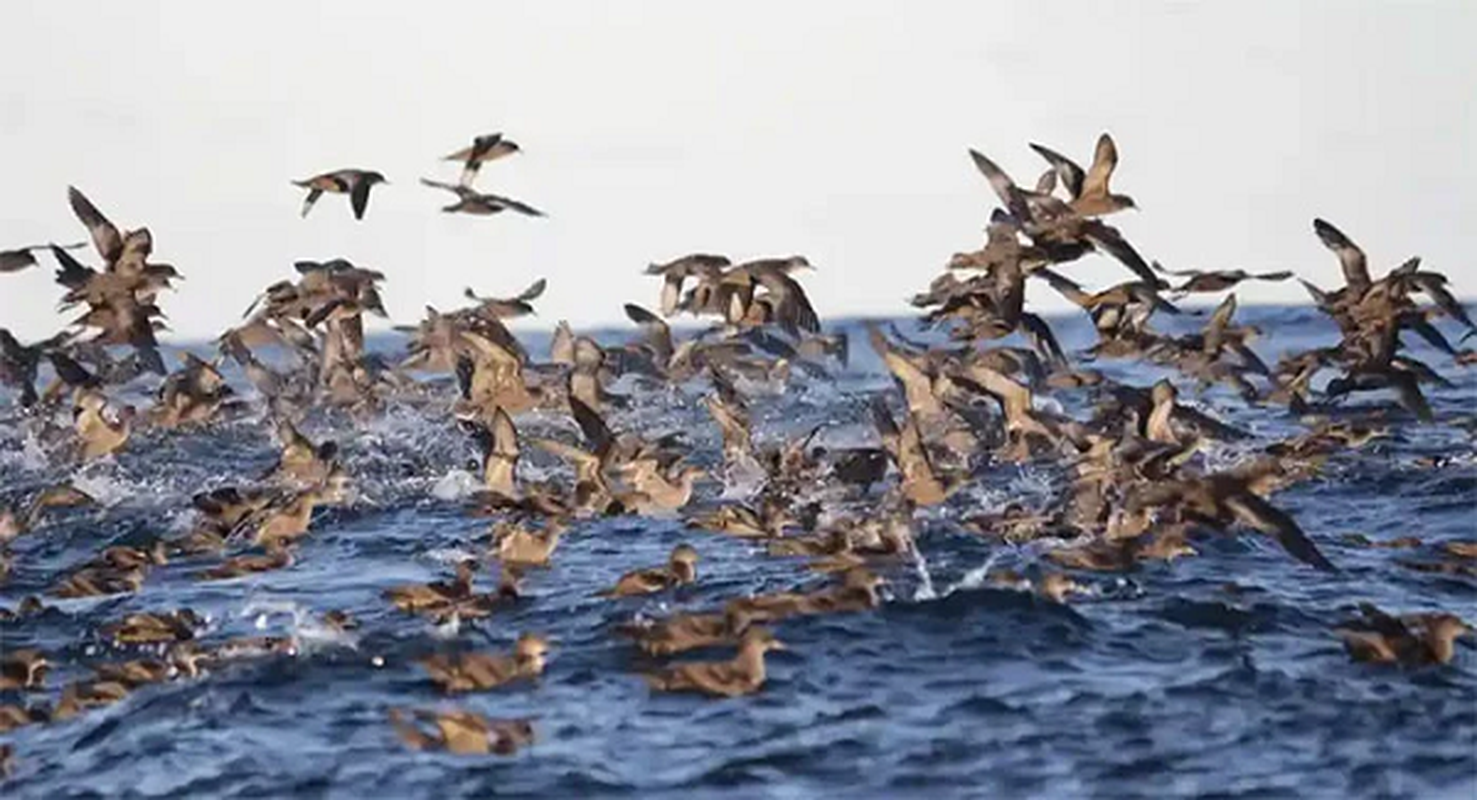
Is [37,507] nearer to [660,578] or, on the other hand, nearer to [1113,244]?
[660,578]

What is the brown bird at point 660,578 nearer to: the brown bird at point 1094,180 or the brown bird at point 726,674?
the brown bird at point 726,674

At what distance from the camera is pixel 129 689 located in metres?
18.8

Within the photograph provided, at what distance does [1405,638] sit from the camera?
18797 millimetres

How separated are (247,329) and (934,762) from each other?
17042 mm

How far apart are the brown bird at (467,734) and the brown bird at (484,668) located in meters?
0.85

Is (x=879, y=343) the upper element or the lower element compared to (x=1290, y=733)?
upper

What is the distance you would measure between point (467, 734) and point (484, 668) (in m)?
1.43

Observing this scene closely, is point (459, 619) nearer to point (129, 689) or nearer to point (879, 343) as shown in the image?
point (129, 689)

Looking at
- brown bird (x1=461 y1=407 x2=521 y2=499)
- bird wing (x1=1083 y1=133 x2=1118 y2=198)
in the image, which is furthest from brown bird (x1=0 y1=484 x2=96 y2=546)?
bird wing (x1=1083 y1=133 x2=1118 y2=198)

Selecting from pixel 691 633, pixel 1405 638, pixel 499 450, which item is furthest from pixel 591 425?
pixel 1405 638

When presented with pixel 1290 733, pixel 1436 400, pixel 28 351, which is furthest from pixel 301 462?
pixel 1436 400

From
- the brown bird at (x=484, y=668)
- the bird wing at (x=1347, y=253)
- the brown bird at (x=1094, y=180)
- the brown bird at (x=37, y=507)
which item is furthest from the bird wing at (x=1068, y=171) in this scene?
the brown bird at (x=37, y=507)

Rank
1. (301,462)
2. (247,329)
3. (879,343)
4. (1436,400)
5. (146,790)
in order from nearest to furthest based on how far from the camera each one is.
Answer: (146,790) → (879,343) → (301,462) → (247,329) → (1436,400)

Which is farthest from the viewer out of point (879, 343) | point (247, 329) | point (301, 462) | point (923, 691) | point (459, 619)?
point (247, 329)
